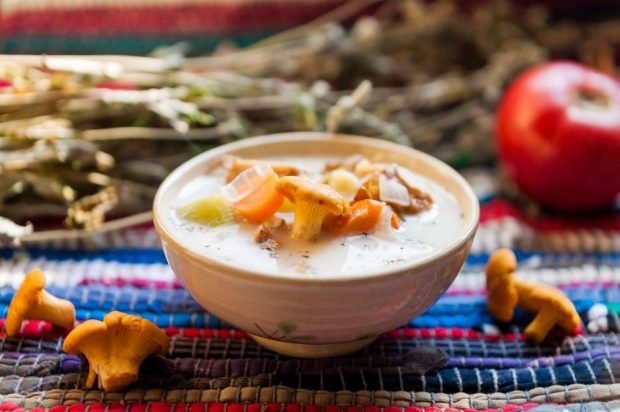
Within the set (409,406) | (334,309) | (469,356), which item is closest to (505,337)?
(469,356)

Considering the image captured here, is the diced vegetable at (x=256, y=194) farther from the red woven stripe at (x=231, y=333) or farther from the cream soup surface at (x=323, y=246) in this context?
the red woven stripe at (x=231, y=333)

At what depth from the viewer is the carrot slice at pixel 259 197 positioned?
31.7 inches

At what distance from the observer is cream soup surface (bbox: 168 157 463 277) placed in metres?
0.74

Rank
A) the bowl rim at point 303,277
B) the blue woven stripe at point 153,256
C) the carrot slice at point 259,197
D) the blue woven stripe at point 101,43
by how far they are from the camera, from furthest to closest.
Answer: the blue woven stripe at point 101,43, the blue woven stripe at point 153,256, the carrot slice at point 259,197, the bowl rim at point 303,277

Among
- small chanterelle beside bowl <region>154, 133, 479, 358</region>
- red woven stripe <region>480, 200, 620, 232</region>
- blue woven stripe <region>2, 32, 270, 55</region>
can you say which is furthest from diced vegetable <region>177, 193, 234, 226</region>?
blue woven stripe <region>2, 32, 270, 55</region>

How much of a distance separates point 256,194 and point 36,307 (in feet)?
0.96

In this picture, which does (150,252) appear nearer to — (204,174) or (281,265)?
(204,174)

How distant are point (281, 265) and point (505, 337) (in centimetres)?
34

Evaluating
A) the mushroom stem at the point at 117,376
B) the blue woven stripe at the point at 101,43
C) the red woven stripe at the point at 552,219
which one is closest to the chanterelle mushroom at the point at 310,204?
the mushroom stem at the point at 117,376

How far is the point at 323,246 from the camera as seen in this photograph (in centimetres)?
77

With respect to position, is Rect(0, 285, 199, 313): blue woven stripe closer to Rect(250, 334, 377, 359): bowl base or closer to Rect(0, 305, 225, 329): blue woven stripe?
Rect(0, 305, 225, 329): blue woven stripe

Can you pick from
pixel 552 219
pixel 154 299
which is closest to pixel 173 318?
pixel 154 299

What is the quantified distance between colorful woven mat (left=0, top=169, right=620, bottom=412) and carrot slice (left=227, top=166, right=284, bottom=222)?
0.17 metres

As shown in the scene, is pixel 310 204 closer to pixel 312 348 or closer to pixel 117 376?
pixel 312 348
